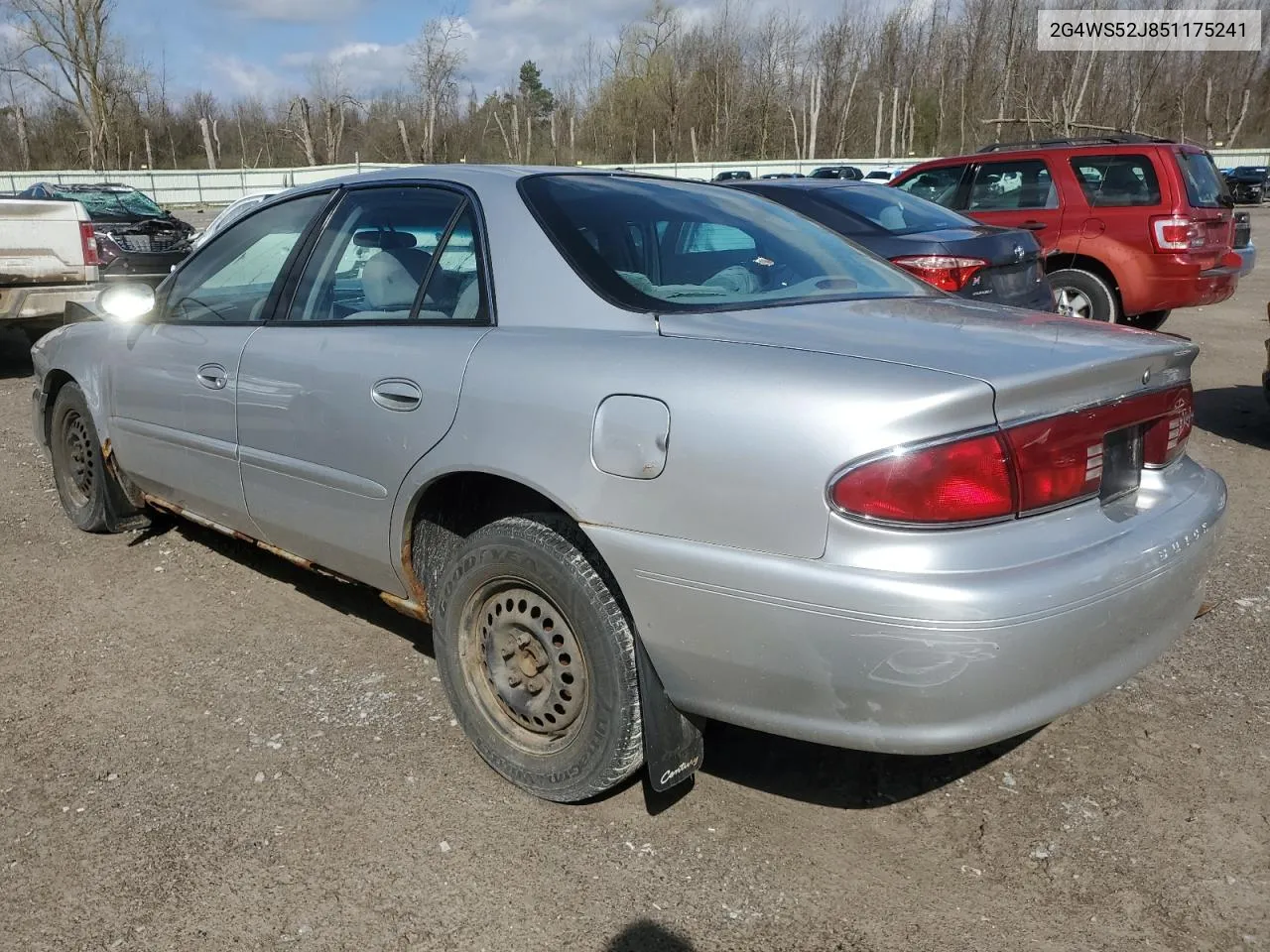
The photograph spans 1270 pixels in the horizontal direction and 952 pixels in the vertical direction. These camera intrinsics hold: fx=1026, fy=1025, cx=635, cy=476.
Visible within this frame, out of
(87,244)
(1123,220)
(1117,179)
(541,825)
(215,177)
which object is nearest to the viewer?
(541,825)

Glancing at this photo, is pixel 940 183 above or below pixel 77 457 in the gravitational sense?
above

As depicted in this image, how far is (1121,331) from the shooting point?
256cm

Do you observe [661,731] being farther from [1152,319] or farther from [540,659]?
[1152,319]

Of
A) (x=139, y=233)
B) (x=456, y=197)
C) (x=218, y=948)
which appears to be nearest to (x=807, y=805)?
(x=218, y=948)

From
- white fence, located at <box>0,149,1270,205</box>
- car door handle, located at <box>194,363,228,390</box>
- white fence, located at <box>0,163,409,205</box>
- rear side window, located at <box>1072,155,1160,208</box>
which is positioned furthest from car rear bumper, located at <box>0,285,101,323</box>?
white fence, located at <box>0,163,409,205</box>

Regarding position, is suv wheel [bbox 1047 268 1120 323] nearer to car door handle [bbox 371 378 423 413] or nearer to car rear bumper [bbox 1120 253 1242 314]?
car rear bumper [bbox 1120 253 1242 314]

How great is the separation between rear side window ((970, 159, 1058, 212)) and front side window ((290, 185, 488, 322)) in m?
7.52

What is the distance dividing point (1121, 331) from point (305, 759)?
2.48 metres

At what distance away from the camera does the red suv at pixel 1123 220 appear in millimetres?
8477

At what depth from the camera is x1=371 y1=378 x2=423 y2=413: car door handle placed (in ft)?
9.03

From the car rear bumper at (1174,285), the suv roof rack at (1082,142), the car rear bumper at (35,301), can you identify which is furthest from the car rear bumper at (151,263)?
the car rear bumper at (1174,285)

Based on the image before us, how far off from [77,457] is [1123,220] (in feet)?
26.3

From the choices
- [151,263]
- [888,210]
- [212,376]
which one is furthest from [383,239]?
[151,263]

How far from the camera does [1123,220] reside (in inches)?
Result: 340
